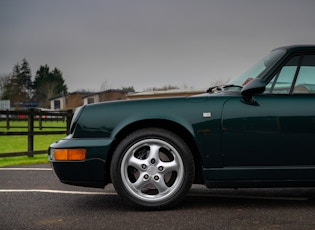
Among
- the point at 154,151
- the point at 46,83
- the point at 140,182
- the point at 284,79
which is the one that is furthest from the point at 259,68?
the point at 46,83

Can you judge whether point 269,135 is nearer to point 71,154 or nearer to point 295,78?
point 295,78

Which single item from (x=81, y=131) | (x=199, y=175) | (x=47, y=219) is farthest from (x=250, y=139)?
(x=47, y=219)

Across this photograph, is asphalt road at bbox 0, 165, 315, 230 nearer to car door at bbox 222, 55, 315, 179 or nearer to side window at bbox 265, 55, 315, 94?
car door at bbox 222, 55, 315, 179

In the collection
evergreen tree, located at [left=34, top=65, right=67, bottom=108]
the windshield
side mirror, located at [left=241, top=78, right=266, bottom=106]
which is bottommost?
side mirror, located at [left=241, top=78, right=266, bottom=106]

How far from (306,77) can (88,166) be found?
6.88 ft

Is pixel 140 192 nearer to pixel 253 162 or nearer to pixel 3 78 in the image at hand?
pixel 253 162

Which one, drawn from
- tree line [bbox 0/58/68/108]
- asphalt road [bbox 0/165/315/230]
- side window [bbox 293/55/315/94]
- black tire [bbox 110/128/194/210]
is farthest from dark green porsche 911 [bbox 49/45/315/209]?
tree line [bbox 0/58/68/108]

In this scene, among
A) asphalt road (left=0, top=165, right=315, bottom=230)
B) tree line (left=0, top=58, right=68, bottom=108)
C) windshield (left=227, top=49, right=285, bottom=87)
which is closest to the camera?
asphalt road (left=0, top=165, right=315, bottom=230)

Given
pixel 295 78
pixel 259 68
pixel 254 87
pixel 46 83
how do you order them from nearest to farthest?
pixel 254 87 < pixel 295 78 < pixel 259 68 < pixel 46 83

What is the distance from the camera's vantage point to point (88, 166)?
4.13m

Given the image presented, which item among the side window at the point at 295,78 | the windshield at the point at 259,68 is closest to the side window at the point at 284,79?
the side window at the point at 295,78

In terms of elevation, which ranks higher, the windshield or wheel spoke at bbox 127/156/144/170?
the windshield

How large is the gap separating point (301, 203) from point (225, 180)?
0.90m

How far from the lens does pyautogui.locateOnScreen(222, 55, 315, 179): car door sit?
4.08 metres
